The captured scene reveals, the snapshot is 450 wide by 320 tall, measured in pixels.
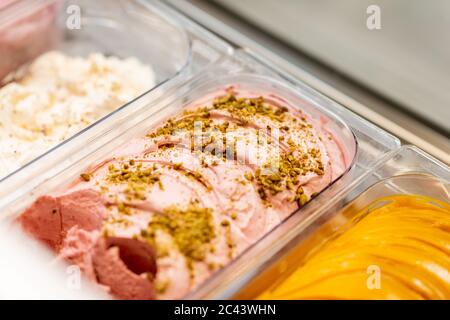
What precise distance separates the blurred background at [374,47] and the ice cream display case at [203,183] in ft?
0.58

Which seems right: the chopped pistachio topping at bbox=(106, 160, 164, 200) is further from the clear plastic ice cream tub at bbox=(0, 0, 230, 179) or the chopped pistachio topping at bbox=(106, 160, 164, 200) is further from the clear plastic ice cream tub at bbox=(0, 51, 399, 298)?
the clear plastic ice cream tub at bbox=(0, 0, 230, 179)

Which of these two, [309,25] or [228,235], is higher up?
[309,25]

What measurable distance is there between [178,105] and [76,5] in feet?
2.08

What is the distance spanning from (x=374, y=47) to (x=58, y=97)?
982 millimetres

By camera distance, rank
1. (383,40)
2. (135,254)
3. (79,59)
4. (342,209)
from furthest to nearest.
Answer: (79,59), (383,40), (342,209), (135,254)

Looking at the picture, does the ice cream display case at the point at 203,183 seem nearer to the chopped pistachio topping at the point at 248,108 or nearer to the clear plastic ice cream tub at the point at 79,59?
the chopped pistachio topping at the point at 248,108

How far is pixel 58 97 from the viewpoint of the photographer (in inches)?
79.2

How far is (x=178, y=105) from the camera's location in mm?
1860

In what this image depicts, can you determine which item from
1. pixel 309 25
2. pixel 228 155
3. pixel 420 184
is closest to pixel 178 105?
pixel 228 155

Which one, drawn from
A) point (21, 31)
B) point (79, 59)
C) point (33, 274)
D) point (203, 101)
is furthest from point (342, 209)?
point (21, 31)

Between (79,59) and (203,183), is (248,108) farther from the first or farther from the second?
(79,59)

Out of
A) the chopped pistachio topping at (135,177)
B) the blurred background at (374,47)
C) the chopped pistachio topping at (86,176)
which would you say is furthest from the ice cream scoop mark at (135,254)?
the blurred background at (374,47)

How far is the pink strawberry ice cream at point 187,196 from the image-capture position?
138 centimetres
